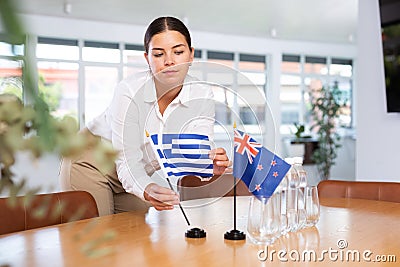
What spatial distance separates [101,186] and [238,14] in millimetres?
6648

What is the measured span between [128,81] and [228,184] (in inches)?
19.6

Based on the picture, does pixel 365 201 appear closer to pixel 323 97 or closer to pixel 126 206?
pixel 126 206

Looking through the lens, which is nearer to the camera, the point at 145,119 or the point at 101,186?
the point at 145,119

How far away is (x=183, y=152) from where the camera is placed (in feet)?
5.29

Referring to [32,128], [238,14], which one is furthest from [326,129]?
[32,128]

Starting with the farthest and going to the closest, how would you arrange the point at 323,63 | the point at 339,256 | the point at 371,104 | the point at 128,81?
the point at 323,63 → the point at 371,104 → the point at 128,81 → the point at 339,256

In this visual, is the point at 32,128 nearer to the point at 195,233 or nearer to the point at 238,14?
the point at 195,233

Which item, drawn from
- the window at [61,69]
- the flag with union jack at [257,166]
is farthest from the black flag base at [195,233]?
the window at [61,69]

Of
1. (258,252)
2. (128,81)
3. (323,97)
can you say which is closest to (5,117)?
(258,252)

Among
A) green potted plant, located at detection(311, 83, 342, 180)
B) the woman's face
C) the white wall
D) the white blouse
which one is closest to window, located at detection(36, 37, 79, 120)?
green potted plant, located at detection(311, 83, 342, 180)

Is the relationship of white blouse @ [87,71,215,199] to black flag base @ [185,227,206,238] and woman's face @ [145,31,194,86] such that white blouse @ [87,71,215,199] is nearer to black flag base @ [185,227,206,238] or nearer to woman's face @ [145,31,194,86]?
woman's face @ [145,31,194,86]

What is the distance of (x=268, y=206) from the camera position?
1.38 metres

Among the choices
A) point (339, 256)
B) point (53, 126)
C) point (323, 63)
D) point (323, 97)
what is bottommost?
point (339, 256)

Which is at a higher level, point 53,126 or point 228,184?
point 53,126
